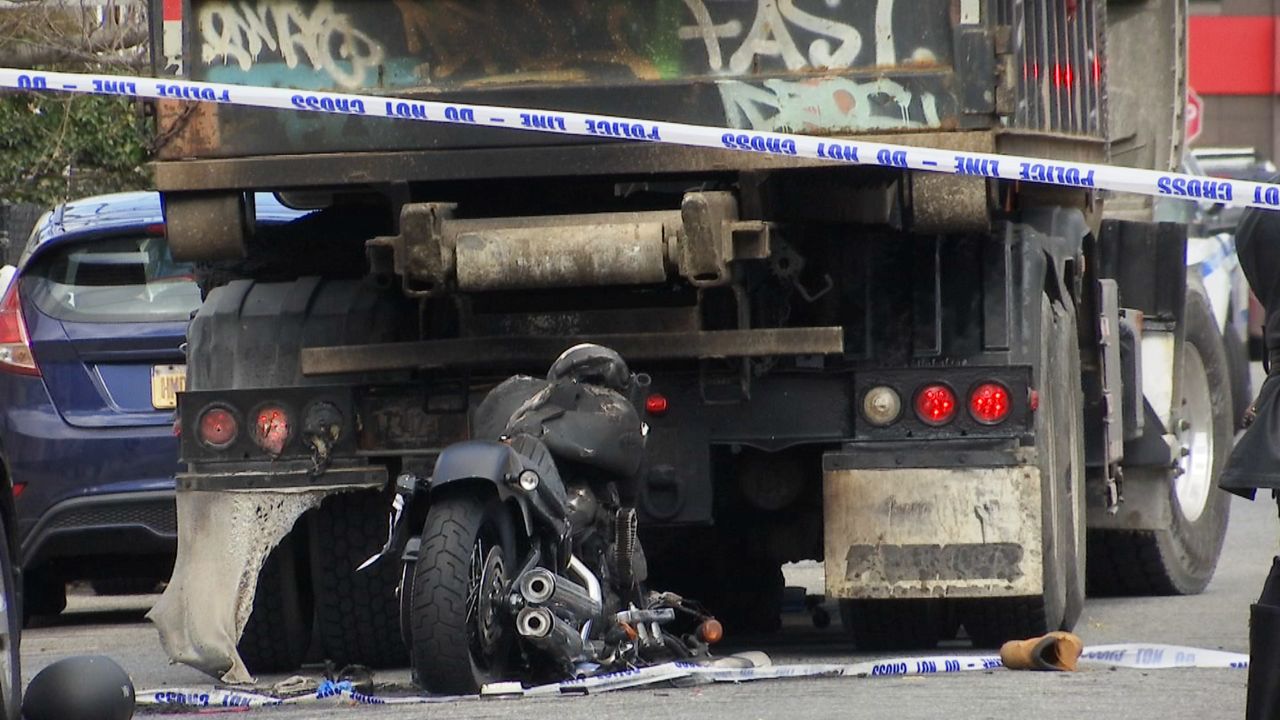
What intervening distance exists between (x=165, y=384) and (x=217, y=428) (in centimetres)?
243

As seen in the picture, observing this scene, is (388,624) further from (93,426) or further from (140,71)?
(140,71)

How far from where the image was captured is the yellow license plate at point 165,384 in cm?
1024

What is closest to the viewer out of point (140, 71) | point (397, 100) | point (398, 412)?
point (397, 100)

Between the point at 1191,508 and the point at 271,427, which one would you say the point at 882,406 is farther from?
the point at 1191,508

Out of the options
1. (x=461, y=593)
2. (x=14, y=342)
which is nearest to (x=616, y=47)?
(x=461, y=593)

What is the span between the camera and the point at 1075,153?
8430mm

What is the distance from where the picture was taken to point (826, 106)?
7.23 m

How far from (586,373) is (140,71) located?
22.8ft

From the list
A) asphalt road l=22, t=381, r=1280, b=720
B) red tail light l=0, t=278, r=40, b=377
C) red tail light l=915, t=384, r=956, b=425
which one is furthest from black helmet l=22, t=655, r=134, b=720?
red tail light l=0, t=278, r=40, b=377

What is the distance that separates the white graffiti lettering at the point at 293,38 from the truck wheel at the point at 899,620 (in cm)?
220

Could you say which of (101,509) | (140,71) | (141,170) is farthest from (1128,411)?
(141,170)

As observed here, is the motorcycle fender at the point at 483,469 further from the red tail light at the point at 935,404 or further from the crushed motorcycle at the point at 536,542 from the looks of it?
the red tail light at the point at 935,404

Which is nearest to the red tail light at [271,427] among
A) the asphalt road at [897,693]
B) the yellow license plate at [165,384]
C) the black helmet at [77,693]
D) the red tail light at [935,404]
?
the asphalt road at [897,693]

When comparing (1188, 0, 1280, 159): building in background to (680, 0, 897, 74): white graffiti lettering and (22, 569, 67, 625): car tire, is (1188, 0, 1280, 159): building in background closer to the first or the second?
(22, 569, 67, 625): car tire
